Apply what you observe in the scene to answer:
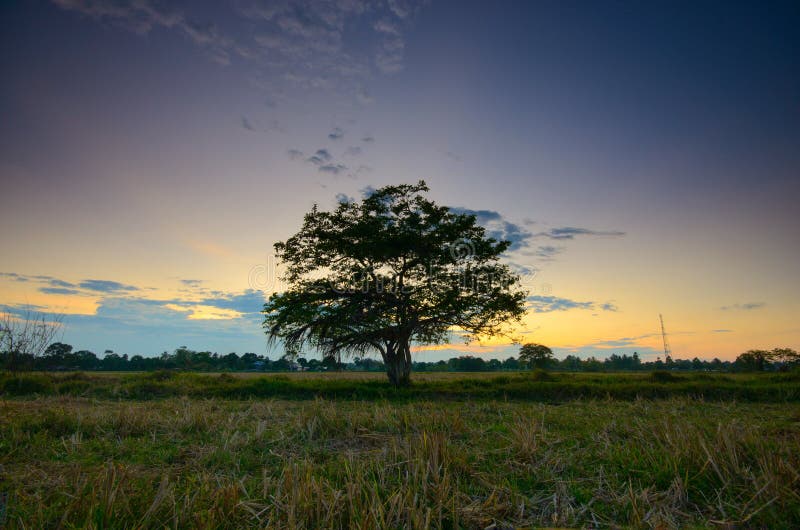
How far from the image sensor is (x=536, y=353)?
52.4 m

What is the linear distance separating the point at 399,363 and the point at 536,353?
3644 cm

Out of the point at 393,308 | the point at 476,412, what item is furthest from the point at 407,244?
the point at 476,412

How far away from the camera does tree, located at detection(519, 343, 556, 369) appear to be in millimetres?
52125

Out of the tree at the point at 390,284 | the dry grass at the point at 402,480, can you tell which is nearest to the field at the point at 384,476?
the dry grass at the point at 402,480

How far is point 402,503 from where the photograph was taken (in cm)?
301

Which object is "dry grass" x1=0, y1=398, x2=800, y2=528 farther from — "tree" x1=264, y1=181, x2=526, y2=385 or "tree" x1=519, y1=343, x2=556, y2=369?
"tree" x1=519, y1=343, x2=556, y2=369

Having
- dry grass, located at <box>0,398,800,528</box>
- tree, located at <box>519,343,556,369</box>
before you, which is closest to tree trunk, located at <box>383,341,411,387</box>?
dry grass, located at <box>0,398,800,528</box>

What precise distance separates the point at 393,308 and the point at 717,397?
52.0 feet

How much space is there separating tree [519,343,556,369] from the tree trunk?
33.9 metres

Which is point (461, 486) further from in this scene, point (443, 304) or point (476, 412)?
point (443, 304)

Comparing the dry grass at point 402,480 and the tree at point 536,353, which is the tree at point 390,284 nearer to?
the dry grass at point 402,480

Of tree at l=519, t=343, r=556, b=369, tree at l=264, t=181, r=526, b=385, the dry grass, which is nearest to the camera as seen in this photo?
the dry grass

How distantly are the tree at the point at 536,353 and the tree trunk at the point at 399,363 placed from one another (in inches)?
1336

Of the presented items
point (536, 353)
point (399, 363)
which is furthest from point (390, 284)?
point (536, 353)
